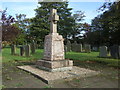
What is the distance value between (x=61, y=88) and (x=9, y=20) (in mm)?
13057

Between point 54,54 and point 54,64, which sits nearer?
point 54,64

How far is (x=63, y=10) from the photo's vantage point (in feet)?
115

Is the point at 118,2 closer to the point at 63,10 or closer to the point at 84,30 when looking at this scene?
the point at 63,10

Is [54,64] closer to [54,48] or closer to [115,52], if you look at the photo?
[54,48]

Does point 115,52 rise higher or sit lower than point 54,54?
lower

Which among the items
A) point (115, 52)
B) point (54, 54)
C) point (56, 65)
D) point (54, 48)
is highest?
point (54, 48)

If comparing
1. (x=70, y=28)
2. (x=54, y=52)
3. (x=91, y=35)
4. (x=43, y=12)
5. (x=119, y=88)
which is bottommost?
(x=119, y=88)

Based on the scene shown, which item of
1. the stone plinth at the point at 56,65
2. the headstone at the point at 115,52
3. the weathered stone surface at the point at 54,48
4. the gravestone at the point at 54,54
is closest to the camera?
the stone plinth at the point at 56,65

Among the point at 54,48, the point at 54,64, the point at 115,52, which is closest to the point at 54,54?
the point at 54,48

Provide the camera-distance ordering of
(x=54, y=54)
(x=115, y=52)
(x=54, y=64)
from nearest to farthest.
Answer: (x=54, y=64) < (x=54, y=54) < (x=115, y=52)

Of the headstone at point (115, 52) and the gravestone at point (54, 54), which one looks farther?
the headstone at point (115, 52)

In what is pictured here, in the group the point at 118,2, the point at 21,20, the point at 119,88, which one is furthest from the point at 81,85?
the point at 21,20

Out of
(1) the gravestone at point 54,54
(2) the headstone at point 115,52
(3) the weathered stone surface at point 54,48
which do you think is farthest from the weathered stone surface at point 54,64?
(2) the headstone at point 115,52

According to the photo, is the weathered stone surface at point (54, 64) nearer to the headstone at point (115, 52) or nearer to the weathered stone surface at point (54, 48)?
the weathered stone surface at point (54, 48)
